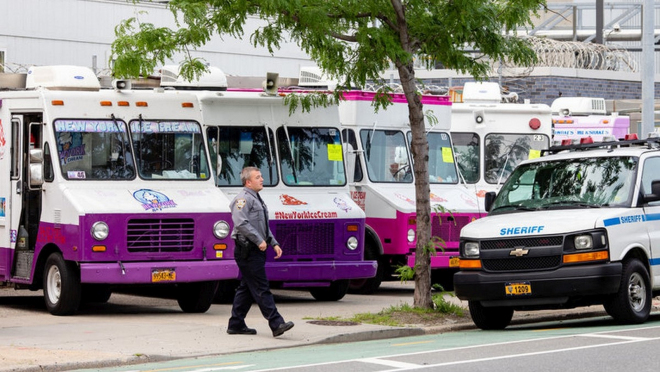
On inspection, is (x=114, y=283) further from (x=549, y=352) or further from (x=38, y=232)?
(x=549, y=352)

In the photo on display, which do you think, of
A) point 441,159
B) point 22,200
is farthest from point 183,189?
point 441,159

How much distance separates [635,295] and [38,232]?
23.9 ft

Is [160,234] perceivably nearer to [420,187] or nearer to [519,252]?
[420,187]

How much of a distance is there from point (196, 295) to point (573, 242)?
525cm

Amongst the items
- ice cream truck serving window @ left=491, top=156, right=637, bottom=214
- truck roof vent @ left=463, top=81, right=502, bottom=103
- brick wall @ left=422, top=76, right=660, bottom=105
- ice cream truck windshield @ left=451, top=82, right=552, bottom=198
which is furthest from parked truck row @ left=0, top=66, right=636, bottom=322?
brick wall @ left=422, top=76, right=660, bottom=105

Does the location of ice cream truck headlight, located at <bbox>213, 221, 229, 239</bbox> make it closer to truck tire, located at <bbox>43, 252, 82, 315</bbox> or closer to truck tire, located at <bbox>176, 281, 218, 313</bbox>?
truck tire, located at <bbox>176, 281, 218, 313</bbox>

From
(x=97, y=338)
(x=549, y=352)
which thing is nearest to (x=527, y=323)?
(x=549, y=352)

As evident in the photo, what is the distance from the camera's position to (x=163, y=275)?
1622 cm

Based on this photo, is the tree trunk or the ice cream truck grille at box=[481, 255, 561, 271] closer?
the ice cream truck grille at box=[481, 255, 561, 271]

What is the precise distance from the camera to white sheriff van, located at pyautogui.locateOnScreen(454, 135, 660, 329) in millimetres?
14344

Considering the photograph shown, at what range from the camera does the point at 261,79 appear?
20.9 meters

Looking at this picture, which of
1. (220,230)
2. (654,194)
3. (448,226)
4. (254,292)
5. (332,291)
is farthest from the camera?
(448,226)

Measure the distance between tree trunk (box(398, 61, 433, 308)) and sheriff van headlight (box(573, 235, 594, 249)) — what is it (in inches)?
94.2

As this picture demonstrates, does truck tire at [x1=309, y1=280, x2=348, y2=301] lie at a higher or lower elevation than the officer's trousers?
lower
